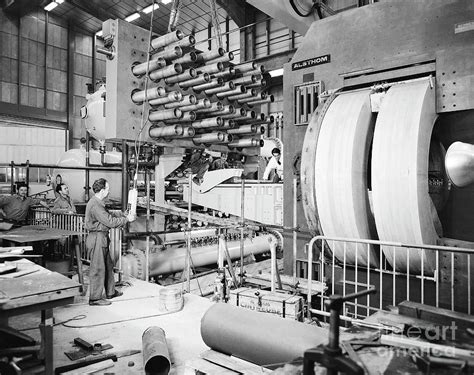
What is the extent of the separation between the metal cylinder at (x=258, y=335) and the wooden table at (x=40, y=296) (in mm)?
924

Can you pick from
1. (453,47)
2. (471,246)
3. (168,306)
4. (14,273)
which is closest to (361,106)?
(453,47)

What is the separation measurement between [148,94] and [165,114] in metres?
0.30

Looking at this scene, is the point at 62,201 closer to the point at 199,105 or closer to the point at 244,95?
the point at 199,105

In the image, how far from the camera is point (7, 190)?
1325cm

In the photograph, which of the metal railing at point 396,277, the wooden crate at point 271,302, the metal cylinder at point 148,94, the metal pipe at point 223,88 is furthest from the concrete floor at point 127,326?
the metal pipe at point 223,88

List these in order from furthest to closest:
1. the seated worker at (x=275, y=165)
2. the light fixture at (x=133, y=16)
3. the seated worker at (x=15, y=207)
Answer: the light fixture at (x=133, y=16) → the seated worker at (x=275, y=165) → the seated worker at (x=15, y=207)

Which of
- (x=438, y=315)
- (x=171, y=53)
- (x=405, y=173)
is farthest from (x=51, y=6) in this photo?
(x=438, y=315)

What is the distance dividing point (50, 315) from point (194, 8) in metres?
14.1

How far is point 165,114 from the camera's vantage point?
460cm

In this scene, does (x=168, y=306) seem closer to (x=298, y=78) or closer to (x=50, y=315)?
(x=50, y=315)

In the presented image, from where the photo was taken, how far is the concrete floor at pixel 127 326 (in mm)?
3082

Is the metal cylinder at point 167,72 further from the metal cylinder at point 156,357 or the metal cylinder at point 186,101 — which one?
the metal cylinder at point 156,357

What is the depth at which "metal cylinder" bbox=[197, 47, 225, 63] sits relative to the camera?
449cm

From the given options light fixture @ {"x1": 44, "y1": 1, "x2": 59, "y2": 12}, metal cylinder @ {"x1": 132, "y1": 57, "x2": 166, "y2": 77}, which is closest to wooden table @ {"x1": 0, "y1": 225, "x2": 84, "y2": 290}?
metal cylinder @ {"x1": 132, "y1": 57, "x2": 166, "y2": 77}
